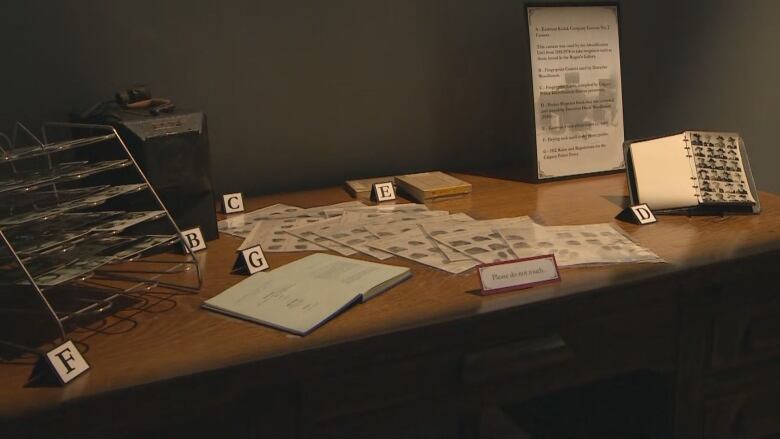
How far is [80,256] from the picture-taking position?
845 mm

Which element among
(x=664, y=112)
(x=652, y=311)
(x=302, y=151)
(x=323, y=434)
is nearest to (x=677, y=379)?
(x=652, y=311)

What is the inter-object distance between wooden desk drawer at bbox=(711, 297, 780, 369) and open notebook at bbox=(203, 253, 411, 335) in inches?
20.8

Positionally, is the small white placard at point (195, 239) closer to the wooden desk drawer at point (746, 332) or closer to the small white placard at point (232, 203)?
the small white placard at point (232, 203)

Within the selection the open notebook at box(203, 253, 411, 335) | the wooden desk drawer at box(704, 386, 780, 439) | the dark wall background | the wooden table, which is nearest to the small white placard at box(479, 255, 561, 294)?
the wooden table

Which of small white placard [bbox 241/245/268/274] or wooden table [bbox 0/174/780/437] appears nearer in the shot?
wooden table [bbox 0/174/780/437]

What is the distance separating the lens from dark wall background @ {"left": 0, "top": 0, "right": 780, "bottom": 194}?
49.5 inches

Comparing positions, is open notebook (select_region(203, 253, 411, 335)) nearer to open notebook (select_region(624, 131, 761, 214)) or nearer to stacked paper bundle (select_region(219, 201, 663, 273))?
stacked paper bundle (select_region(219, 201, 663, 273))

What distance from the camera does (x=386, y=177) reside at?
1.55 metres

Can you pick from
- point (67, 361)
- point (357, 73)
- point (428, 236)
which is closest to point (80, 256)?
point (67, 361)

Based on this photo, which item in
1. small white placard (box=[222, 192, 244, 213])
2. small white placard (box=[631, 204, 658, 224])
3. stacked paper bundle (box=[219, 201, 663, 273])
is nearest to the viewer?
stacked paper bundle (box=[219, 201, 663, 273])

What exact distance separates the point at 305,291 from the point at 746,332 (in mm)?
732

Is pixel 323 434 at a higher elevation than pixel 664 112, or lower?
lower

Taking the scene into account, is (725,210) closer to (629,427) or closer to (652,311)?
(652,311)

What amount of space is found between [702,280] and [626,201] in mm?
356
